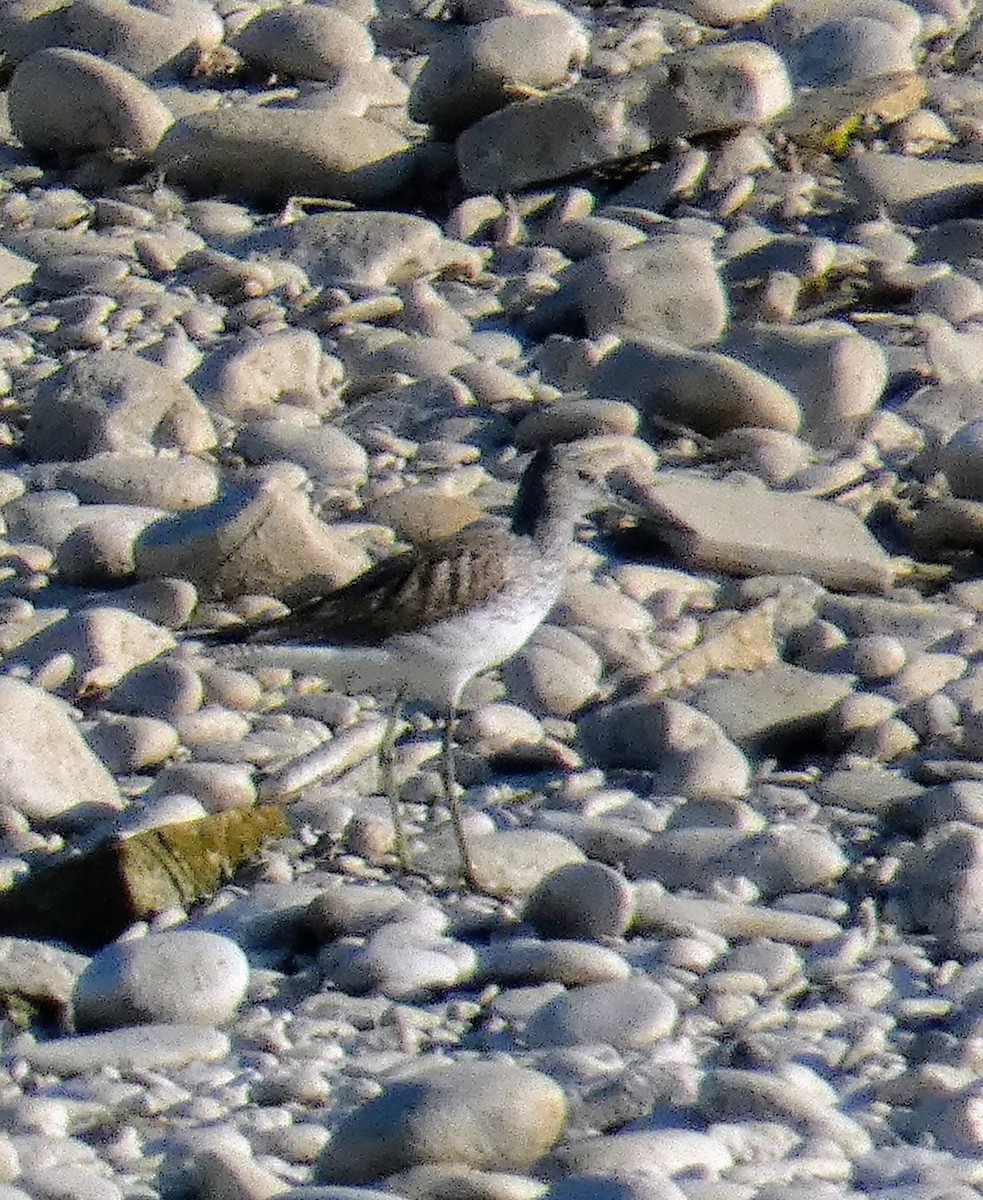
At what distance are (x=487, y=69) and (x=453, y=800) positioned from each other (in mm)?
5348

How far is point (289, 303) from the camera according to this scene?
388 inches

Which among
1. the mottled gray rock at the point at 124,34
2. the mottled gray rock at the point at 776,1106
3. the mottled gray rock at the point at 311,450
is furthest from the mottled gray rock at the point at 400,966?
the mottled gray rock at the point at 124,34

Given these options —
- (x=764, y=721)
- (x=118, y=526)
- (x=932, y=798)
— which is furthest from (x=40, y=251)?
(x=932, y=798)

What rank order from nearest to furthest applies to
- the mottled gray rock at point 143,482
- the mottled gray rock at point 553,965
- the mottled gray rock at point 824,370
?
the mottled gray rock at point 553,965
the mottled gray rock at point 143,482
the mottled gray rock at point 824,370

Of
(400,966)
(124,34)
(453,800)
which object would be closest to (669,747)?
(453,800)

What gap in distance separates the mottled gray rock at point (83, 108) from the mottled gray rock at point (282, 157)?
20 cm

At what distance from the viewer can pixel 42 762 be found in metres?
6.39

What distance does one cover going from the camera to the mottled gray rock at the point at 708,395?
Answer: 884 cm

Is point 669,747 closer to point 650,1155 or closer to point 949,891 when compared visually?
point 949,891

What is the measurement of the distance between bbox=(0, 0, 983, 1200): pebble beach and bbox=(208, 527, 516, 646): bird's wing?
36cm

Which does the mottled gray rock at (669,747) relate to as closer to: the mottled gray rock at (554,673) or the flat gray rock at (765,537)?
the mottled gray rock at (554,673)

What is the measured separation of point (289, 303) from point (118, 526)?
2.20 metres

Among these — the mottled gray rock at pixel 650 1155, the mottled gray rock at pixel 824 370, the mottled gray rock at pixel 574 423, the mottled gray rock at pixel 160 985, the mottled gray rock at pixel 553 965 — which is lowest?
the mottled gray rock at pixel 824 370

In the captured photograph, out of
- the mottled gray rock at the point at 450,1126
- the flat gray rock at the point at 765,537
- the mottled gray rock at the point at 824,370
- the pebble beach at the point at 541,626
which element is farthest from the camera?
the mottled gray rock at the point at 824,370
